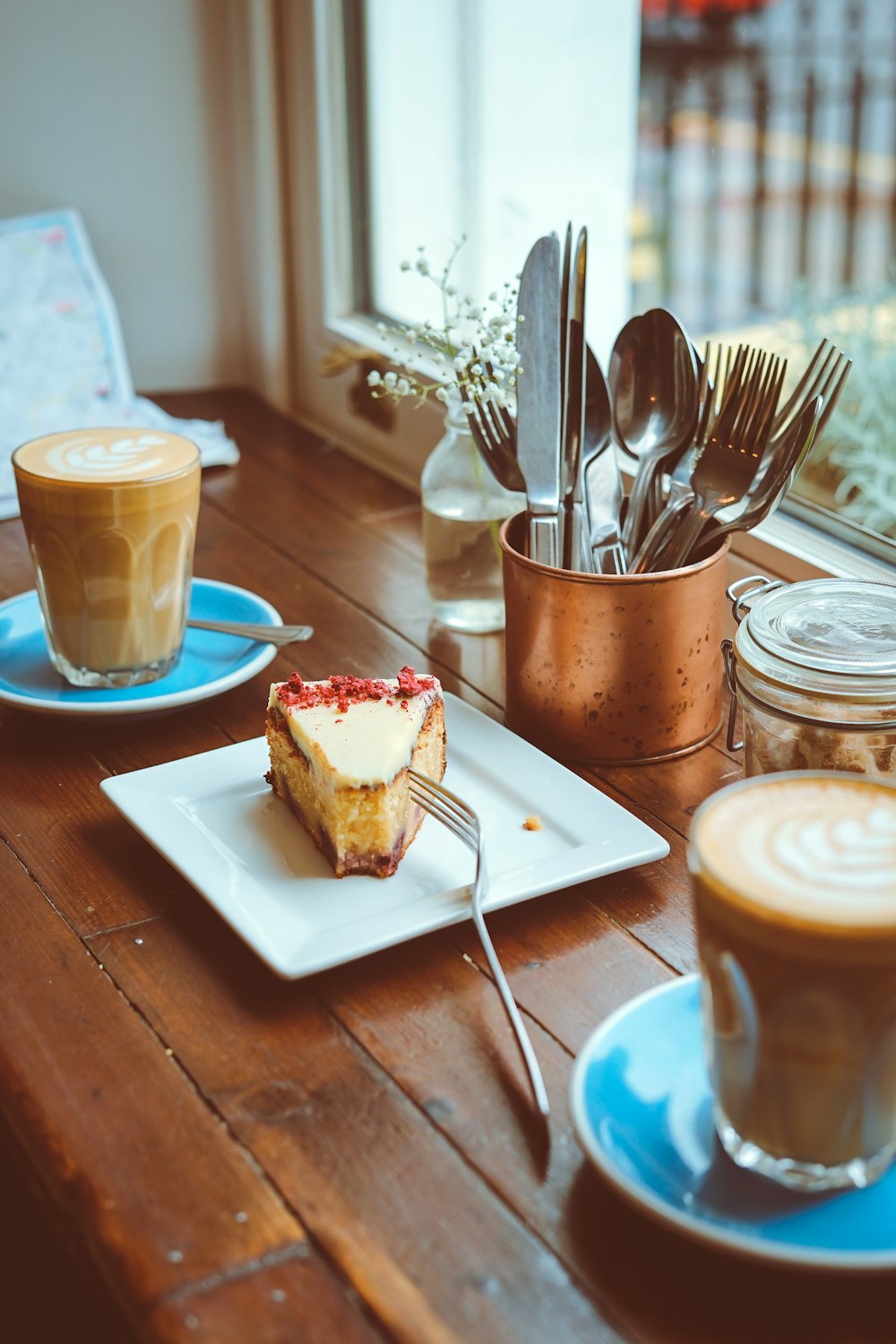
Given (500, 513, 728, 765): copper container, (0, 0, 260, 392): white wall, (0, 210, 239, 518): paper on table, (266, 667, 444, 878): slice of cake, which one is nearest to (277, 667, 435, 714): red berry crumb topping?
(266, 667, 444, 878): slice of cake

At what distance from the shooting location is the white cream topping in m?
0.79

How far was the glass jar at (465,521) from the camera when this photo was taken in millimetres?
1153

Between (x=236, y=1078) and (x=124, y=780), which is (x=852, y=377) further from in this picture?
(x=236, y=1078)

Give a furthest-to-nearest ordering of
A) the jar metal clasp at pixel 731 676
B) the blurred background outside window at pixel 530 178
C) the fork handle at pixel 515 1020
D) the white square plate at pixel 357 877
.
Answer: the blurred background outside window at pixel 530 178 < the jar metal clasp at pixel 731 676 < the white square plate at pixel 357 877 < the fork handle at pixel 515 1020

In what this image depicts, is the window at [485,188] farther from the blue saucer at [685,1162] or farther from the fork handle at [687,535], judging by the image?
the blue saucer at [685,1162]

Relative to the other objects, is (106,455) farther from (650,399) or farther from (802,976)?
(802,976)

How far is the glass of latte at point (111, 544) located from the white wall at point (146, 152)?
81 centimetres

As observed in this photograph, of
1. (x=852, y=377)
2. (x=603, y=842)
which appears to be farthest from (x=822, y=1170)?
(x=852, y=377)

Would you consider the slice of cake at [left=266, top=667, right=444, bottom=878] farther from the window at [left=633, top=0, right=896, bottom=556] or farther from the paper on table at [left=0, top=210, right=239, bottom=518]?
the window at [left=633, top=0, right=896, bottom=556]

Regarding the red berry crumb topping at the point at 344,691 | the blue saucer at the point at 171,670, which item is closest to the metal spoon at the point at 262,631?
the blue saucer at the point at 171,670

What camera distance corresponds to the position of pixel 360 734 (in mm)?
819

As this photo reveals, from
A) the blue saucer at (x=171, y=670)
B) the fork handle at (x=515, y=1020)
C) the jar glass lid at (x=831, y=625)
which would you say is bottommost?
Result: the fork handle at (x=515, y=1020)

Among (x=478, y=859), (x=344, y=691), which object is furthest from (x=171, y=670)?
(x=478, y=859)

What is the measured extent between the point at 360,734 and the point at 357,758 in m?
0.03
